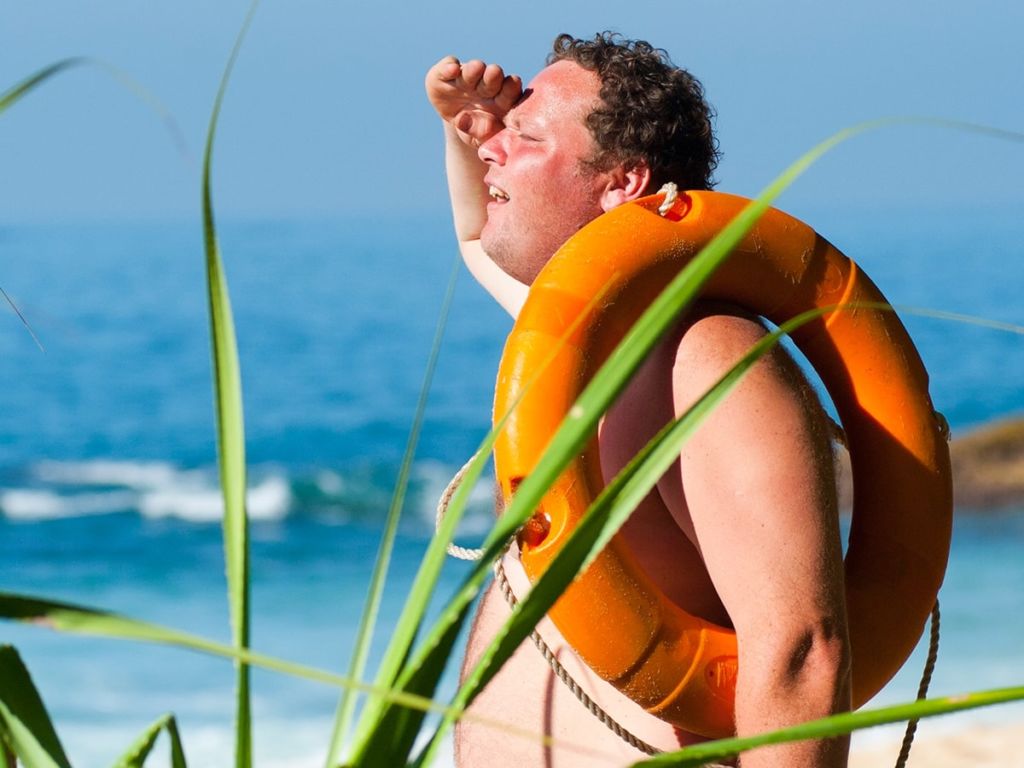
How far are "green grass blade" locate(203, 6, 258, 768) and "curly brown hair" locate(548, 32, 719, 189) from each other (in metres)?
1.08

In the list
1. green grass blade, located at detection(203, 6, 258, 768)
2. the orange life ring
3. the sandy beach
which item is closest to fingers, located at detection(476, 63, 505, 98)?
the orange life ring

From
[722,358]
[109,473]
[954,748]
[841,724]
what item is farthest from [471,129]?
[109,473]

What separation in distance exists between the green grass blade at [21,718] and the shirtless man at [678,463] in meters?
0.66

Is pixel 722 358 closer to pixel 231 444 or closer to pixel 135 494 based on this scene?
pixel 231 444

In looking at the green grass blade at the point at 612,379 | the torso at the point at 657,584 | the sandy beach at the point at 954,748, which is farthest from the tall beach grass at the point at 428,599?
the sandy beach at the point at 954,748

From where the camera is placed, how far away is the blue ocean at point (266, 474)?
25.2ft

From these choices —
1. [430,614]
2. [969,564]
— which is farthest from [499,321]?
[430,614]

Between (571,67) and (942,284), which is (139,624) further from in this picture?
(942,284)

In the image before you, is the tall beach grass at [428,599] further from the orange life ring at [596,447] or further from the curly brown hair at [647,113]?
the curly brown hair at [647,113]

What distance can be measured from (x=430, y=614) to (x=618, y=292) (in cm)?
662

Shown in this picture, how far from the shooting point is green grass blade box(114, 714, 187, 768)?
0.92 m

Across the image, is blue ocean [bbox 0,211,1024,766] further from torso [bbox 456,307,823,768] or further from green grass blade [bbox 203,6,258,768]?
torso [bbox 456,307,823,768]

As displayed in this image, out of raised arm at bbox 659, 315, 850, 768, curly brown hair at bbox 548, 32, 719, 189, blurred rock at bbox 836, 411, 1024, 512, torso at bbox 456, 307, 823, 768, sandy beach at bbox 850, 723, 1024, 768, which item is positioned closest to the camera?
raised arm at bbox 659, 315, 850, 768

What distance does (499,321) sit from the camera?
26469mm
